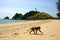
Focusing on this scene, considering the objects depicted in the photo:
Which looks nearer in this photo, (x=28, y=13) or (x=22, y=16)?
(x=28, y=13)

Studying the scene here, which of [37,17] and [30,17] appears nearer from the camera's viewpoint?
[37,17]

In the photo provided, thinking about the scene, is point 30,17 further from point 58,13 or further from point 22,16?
point 58,13

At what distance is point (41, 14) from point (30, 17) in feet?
38.0

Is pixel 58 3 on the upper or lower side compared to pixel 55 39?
upper

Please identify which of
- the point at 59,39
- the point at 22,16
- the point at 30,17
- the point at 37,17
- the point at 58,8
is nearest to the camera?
the point at 59,39

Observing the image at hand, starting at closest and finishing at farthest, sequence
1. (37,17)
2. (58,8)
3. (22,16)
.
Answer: (58,8), (37,17), (22,16)

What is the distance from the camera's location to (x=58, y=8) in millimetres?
75938

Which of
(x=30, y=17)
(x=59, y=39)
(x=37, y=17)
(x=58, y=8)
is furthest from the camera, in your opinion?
(x=30, y=17)

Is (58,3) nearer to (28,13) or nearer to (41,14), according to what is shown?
(41,14)

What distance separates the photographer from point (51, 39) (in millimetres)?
7871

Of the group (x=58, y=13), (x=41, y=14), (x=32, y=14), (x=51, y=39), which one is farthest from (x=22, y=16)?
(x=51, y=39)

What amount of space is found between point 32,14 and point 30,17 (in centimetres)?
380

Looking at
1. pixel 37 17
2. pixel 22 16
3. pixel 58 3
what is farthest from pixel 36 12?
pixel 58 3

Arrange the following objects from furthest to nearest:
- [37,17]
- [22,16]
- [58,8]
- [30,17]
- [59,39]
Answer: [22,16] → [30,17] → [37,17] → [58,8] → [59,39]
